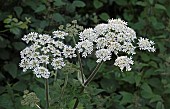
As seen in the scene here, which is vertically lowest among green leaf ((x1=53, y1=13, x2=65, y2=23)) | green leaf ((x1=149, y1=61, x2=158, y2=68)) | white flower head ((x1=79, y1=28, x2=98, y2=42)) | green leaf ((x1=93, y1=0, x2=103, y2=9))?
green leaf ((x1=149, y1=61, x2=158, y2=68))

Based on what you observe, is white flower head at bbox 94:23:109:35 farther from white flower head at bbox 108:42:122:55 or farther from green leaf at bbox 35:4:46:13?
green leaf at bbox 35:4:46:13

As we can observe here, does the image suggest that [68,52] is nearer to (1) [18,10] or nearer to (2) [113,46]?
(2) [113,46]

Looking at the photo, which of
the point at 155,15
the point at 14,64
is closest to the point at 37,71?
the point at 14,64

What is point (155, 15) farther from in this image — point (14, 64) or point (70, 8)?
point (14, 64)

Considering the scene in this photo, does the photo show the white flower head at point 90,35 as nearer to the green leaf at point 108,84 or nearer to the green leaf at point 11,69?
the green leaf at point 11,69

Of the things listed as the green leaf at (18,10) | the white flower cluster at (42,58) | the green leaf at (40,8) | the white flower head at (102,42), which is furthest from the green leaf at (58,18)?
the white flower head at (102,42)

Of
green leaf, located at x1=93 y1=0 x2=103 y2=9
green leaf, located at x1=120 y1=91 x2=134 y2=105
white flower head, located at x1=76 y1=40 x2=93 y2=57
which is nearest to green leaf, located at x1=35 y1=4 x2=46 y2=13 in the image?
green leaf, located at x1=93 y1=0 x2=103 y2=9

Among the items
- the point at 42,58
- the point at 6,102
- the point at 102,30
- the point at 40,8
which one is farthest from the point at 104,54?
the point at 40,8

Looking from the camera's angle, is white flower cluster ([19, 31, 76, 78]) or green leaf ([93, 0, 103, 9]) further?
green leaf ([93, 0, 103, 9])
